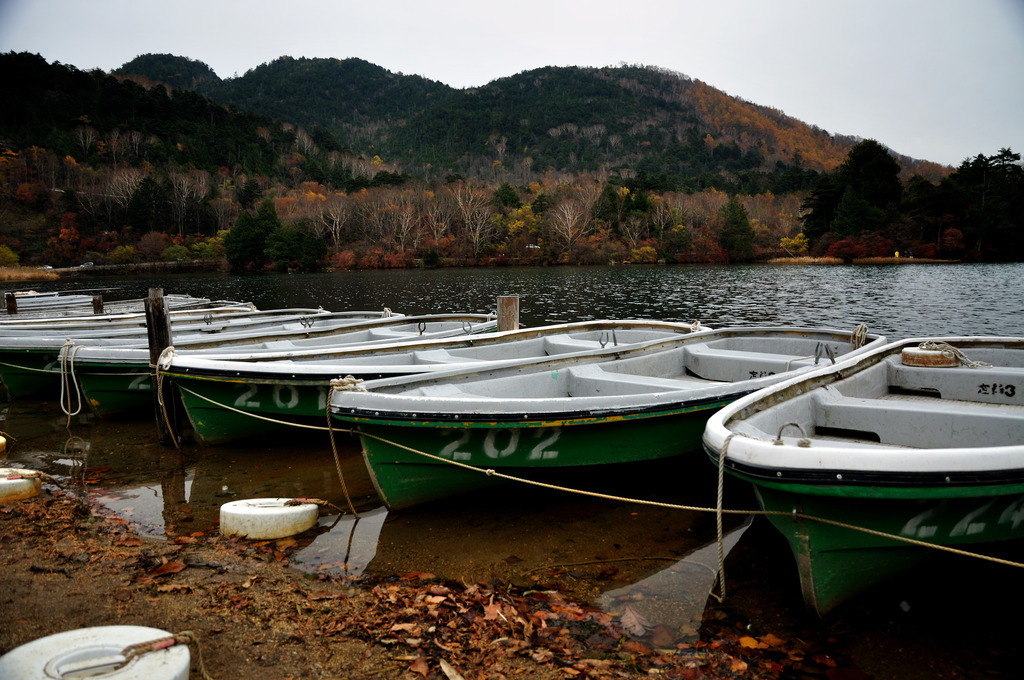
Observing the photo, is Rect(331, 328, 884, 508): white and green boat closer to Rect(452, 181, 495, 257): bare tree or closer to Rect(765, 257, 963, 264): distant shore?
Rect(765, 257, 963, 264): distant shore

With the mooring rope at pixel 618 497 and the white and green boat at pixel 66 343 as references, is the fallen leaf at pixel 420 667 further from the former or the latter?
the white and green boat at pixel 66 343

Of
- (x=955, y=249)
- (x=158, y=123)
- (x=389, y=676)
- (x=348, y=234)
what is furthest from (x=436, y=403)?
(x=158, y=123)

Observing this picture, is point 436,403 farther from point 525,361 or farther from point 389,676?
point 389,676

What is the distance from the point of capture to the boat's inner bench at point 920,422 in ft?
16.3

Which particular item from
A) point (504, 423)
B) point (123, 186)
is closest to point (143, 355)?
point (504, 423)

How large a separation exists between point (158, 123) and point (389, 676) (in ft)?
534

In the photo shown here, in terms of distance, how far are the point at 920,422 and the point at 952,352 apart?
83.7 inches

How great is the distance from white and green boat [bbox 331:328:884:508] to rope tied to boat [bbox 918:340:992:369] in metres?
1.46

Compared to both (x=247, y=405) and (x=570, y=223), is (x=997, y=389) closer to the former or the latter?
(x=247, y=405)

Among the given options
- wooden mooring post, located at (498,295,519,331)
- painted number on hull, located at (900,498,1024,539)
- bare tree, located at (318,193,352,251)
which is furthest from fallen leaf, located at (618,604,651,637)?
bare tree, located at (318,193,352,251)

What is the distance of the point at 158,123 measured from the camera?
13512 cm

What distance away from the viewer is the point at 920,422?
206 inches

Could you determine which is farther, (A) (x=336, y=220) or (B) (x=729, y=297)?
(A) (x=336, y=220)

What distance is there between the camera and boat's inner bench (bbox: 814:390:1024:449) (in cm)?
496
